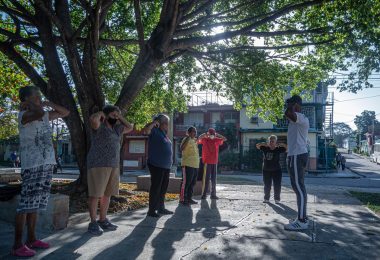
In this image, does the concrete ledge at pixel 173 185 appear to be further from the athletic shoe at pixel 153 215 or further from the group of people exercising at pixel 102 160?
the athletic shoe at pixel 153 215

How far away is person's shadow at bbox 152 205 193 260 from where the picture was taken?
4.39m

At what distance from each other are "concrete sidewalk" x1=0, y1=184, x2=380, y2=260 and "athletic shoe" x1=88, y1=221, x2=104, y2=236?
106mm

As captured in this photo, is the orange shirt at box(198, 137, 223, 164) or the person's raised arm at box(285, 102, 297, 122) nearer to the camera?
the person's raised arm at box(285, 102, 297, 122)

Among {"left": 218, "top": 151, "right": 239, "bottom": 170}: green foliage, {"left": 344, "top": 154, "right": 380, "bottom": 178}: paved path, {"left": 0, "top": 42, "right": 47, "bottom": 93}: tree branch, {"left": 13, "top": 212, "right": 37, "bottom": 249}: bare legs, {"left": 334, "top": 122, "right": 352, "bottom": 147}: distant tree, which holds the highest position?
{"left": 334, "top": 122, "right": 352, "bottom": 147}: distant tree

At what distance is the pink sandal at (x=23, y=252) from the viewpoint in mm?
4113

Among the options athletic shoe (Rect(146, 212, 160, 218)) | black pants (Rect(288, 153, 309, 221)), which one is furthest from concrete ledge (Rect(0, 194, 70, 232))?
black pants (Rect(288, 153, 309, 221))

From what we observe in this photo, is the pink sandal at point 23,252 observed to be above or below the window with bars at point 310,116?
below

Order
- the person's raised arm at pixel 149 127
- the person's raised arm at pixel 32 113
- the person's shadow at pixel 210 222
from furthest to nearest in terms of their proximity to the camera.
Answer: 1. the person's raised arm at pixel 149 127
2. the person's shadow at pixel 210 222
3. the person's raised arm at pixel 32 113

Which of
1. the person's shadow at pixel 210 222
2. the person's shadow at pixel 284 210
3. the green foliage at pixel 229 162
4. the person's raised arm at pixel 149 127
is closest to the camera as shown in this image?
the person's shadow at pixel 210 222

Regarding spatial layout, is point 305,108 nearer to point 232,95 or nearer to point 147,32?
point 232,95

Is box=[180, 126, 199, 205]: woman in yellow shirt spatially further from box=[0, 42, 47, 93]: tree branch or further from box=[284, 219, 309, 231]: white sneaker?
box=[0, 42, 47, 93]: tree branch

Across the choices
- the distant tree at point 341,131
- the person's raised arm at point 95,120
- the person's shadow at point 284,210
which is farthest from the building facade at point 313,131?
the distant tree at point 341,131

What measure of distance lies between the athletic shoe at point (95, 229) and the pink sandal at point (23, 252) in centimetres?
113

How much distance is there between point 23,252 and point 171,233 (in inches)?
78.9
